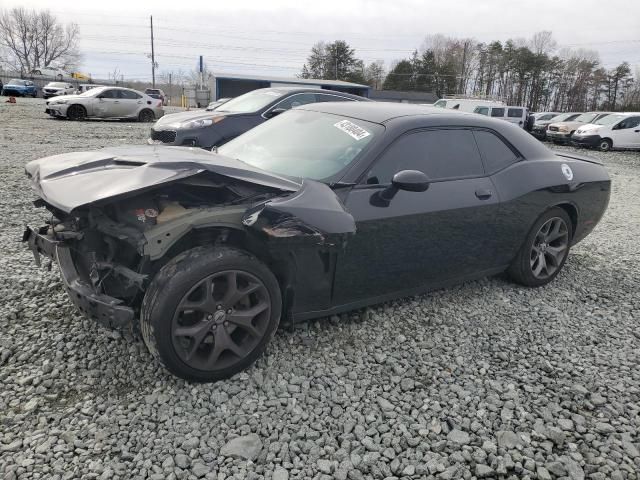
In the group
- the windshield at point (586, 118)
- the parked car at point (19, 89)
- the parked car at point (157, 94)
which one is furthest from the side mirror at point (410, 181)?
the parked car at point (19, 89)

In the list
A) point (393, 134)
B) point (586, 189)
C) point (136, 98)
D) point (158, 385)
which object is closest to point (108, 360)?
point (158, 385)

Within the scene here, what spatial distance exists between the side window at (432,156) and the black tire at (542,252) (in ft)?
2.64

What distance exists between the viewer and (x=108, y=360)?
2623 millimetres

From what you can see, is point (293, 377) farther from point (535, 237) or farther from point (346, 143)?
point (535, 237)

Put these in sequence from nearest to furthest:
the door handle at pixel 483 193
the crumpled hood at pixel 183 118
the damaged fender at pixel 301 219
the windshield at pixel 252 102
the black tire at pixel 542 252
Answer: the damaged fender at pixel 301 219
the door handle at pixel 483 193
the black tire at pixel 542 252
the crumpled hood at pixel 183 118
the windshield at pixel 252 102

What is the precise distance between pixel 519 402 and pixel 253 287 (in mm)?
1552

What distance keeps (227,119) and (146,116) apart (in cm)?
1340

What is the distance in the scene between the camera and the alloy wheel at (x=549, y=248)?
3977 millimetres

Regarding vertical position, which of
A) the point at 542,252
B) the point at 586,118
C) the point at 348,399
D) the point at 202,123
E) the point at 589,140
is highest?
the point at 586,118

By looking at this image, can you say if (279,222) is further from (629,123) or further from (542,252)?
(629,123)

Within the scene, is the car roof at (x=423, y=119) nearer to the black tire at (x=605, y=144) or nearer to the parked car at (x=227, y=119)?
the parked car at (x=227, y=119)

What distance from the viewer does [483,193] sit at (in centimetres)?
342

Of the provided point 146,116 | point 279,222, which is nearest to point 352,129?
point 279,222

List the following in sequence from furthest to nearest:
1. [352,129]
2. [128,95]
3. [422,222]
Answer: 1. [128,95]
2. [352,129]
3. [422,222]
